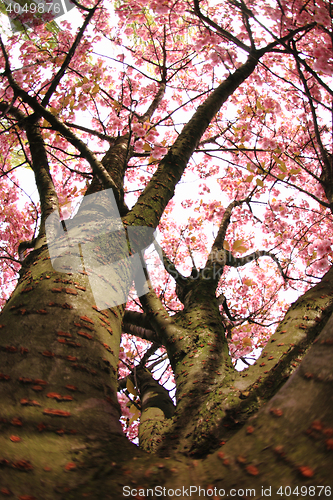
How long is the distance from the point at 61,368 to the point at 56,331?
0.50 ft

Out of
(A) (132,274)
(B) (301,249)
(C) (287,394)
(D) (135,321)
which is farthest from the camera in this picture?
(B) (301,249)

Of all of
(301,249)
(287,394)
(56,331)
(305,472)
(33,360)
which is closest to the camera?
(305,472)

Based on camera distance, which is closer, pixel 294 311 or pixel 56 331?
pixel 56 331

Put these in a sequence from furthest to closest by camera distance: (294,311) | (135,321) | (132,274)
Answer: (135,321) < (132,274) < (294,311)

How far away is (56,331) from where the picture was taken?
100cm

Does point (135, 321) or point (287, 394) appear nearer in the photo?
point (287, 394)

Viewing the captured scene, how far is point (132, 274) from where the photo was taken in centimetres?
181

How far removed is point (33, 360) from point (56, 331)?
0.14 metres

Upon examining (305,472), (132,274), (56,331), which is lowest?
(305,472)

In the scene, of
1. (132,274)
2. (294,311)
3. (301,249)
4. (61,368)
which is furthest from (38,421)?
(301,249)

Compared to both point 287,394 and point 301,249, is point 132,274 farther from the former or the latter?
point 301,249

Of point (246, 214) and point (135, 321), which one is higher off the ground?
point (246, 214)

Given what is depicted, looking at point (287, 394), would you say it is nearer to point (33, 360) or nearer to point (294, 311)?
point (33, 360)

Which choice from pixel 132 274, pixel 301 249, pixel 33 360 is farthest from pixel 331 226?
pixel 33 360
